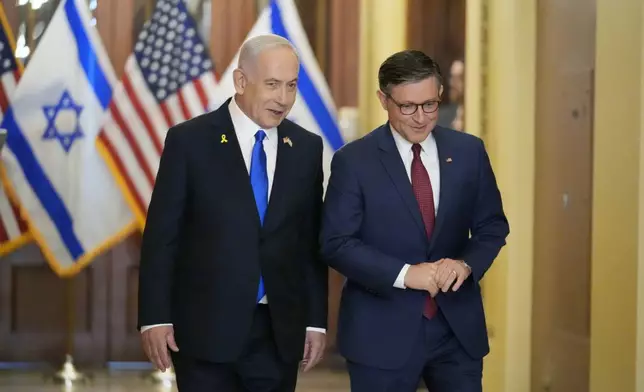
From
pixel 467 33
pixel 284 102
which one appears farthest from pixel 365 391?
pixel 467 33

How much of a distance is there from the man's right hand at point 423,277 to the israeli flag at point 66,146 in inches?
144

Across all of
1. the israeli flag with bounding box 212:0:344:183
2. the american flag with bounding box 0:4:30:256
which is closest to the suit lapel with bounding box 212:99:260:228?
the israeli flag with bounding box 212:0:344:183

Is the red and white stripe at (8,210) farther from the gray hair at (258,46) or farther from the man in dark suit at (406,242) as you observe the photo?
the man in dark suit at (406,242)

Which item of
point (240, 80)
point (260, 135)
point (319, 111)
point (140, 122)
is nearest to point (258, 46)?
point (240, 80)

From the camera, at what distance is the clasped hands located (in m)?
2.36

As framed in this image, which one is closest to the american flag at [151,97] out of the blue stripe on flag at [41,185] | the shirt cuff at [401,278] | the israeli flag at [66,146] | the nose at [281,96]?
the israeli flag at [66,146]

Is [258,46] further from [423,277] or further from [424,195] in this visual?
[423,277]

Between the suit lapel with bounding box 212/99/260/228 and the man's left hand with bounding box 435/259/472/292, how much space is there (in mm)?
517

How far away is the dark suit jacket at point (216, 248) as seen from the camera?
2.57 metres

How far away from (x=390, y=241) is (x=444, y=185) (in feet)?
0.65

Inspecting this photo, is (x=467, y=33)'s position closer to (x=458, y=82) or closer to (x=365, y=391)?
(x=458, y=82)

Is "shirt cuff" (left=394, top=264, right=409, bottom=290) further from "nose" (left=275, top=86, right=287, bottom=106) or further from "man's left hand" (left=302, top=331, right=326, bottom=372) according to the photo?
"nose" (left=275, top=86, right=287, bottom=106)

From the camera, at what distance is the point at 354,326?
252cm

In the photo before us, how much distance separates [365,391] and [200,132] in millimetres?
808
